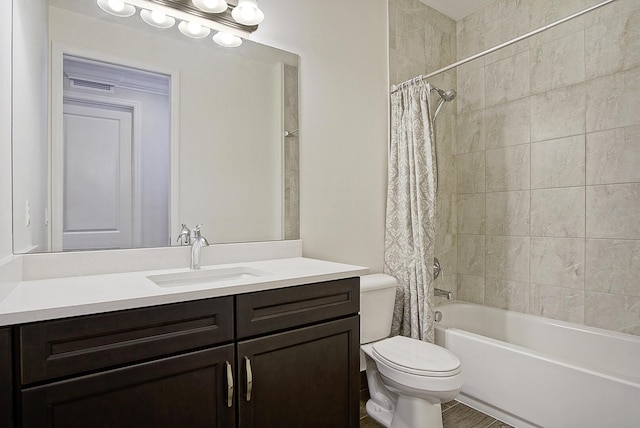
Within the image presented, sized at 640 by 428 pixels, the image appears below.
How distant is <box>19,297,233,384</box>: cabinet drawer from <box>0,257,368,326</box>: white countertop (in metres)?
0.03

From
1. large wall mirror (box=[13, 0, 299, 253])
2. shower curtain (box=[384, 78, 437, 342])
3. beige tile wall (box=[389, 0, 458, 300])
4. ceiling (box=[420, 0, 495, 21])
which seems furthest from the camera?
→ ceiling (box=[420, 0, 495, 21])

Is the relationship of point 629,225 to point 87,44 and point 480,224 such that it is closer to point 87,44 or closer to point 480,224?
point 480,224

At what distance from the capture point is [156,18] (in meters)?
1.61

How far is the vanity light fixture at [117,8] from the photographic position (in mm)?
1493

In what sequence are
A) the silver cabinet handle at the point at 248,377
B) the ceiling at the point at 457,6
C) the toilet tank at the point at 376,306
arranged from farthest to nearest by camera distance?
the ceiling at the point at 457,6
the toilet tank at the point at 376,306
the silver cabinet handle at the point at 248,377

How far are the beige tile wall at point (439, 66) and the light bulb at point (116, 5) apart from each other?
161 centimetres

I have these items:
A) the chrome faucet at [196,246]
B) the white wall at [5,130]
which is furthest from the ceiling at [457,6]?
the white wall at [5,130]

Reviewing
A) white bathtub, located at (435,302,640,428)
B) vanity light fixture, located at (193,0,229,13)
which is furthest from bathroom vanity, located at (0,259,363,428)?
vanity light fixture, located at (193,0,229,13)

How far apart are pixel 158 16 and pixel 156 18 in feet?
0.04

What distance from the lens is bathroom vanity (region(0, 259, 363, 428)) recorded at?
92 cm

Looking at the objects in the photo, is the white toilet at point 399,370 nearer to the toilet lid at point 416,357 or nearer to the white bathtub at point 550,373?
the toilet lid at point 416,357

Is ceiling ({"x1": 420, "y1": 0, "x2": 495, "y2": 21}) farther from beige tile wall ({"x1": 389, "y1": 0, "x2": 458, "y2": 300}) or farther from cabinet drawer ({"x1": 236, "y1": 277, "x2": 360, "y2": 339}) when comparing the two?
cabinet drawer ({"x1": 236, "y1": 277, "x2": 360, "y2": 339})

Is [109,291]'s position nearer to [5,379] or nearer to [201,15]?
[5,379]

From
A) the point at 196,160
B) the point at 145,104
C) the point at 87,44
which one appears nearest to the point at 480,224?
the point at 196,160
